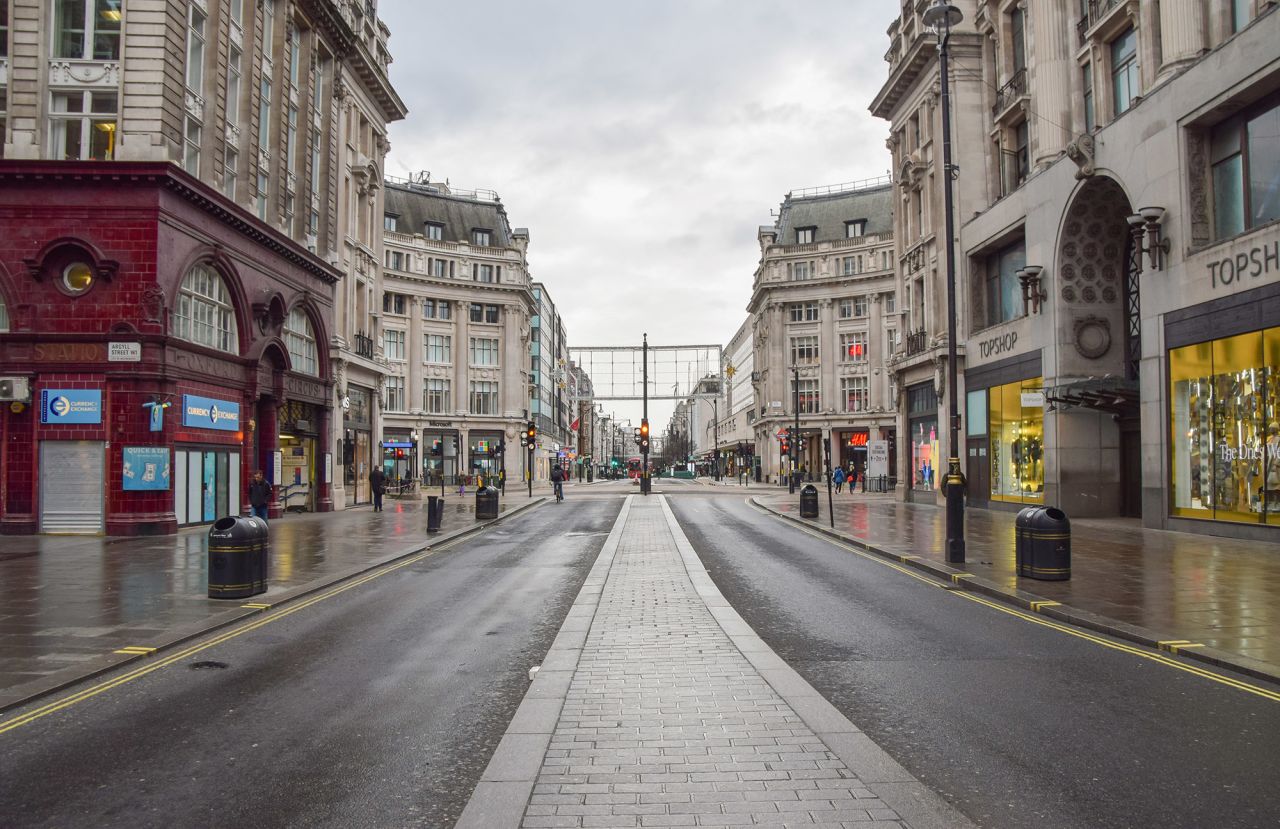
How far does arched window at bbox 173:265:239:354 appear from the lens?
24875mm

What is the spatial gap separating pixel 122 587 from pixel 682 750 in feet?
36.7

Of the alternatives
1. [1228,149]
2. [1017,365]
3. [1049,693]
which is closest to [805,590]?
[1049,693]

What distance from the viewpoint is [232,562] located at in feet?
40.5

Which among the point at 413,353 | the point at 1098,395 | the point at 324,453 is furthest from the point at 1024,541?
the point at 413,353

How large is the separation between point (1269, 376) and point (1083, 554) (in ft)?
20.1

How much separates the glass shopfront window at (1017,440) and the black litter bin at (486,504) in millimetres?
17095

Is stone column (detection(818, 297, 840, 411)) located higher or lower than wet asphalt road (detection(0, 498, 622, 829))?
higher

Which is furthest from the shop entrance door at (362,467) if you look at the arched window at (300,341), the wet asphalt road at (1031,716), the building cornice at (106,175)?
the wet asphalt road at (1031,716)

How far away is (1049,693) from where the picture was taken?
7.22 meters

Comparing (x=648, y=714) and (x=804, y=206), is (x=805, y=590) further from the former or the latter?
(x=804, y=206)

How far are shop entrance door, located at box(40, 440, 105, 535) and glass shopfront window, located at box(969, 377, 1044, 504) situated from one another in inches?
1033

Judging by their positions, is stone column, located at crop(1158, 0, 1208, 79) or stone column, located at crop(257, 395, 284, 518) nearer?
stone column, located at crop(1158, 0, 1208, 79)

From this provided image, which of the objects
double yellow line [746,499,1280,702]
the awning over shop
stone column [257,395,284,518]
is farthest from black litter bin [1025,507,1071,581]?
stone column [257,395,284,518]

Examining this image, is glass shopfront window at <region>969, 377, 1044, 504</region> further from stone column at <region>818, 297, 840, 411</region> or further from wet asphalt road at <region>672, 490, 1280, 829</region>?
stone column at <region>818, 297, 840, 411</region>
